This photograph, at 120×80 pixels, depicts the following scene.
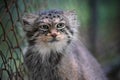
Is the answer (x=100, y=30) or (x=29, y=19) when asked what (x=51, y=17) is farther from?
(x=100, y=30)

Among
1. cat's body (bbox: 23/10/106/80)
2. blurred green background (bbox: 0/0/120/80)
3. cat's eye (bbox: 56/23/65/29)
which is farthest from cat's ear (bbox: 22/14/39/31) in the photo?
blurred green background (bbox: 0/0/120/80)

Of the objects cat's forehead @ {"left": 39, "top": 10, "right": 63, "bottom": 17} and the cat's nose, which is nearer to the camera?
the cat's nose

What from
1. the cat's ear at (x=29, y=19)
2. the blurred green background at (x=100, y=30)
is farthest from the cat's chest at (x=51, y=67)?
the blurred green background at (x=100, y=30)

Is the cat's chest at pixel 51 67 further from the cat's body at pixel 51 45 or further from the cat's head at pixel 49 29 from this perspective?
the cat's head at pixel 49 29

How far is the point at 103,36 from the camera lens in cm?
836

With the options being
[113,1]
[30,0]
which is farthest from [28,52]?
[113,1]

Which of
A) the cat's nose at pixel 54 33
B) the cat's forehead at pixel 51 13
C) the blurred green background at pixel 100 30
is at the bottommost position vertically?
the blurred green background at pixel 100 30

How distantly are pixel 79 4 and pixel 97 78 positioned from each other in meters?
2.63

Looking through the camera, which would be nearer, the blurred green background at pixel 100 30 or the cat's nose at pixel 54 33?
the cat's nose at pixel 54 33

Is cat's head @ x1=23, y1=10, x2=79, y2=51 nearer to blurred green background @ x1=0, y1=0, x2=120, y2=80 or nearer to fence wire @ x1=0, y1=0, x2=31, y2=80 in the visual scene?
fence wire @ x1=0, y1=0, x2=31, y2=80

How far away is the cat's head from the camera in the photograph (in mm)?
3824

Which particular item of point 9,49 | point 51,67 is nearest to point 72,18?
point 51,67

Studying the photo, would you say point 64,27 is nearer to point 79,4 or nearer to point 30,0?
point 30,0

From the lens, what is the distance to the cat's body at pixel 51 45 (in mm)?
3850
